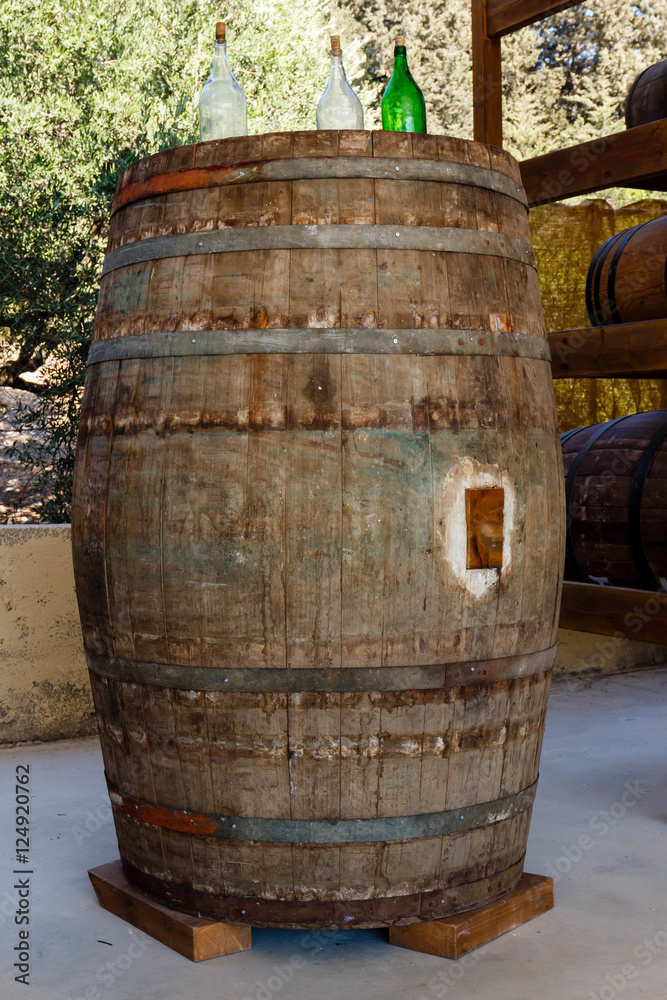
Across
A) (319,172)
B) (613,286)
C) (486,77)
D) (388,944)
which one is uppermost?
(486,77)

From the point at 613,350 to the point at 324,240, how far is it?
4.64 ft

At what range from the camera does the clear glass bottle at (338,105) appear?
245 centimetres

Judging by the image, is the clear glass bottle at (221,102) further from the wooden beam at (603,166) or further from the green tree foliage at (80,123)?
the green tree foliage at (80,123)

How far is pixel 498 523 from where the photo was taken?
6.70 ft

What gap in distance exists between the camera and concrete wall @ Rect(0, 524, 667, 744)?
3.69 meters

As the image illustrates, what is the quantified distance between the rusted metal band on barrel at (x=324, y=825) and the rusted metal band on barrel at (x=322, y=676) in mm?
262

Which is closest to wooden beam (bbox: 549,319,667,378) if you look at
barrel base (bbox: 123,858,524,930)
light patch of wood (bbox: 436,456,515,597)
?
light patch of wood (bbox: 436,456,515,597)

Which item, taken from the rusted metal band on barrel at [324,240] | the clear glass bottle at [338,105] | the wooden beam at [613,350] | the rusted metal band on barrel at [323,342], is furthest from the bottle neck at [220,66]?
the wooden beam at [613,350]

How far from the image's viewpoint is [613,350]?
312cm

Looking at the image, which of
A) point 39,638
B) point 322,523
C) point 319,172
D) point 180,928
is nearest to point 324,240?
point 319,172

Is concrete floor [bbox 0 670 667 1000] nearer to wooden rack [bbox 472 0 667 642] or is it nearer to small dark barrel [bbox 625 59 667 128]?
wooden rack [bbox 472 0 667 642]

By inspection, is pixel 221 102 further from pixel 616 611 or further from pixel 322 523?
pixel 616 611

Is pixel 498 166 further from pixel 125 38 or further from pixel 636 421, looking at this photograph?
pixel 125 38

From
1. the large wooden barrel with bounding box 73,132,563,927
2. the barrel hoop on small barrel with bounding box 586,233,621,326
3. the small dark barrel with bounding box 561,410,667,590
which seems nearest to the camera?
the large wooden barrel with bounding box 73,132,563,927
